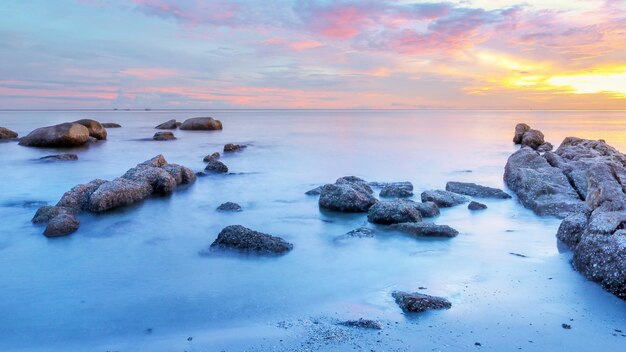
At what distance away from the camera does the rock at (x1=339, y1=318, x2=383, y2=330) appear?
5.46 m

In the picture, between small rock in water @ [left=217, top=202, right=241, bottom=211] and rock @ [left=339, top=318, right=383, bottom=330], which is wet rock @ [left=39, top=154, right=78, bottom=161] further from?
rock @ [left=339, top=318, right=383, bottom=330]

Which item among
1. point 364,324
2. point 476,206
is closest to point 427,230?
point 476,206

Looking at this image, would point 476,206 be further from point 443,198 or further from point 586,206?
point 586,206

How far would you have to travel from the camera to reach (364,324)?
5.51 m

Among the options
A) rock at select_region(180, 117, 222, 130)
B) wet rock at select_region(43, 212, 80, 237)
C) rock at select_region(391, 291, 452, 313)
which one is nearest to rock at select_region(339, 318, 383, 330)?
rock at select_region(391, 291, 452, 313)

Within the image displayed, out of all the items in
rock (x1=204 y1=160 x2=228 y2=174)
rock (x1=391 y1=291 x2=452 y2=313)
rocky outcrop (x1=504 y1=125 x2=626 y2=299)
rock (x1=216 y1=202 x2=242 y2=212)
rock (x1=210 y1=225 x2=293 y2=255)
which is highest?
rocky outcrop (x1=504 y1=125 x2=626 y2=299)

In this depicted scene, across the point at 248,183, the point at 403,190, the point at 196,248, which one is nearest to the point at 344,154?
the point at 248,183

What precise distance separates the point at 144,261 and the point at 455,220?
6.33 m

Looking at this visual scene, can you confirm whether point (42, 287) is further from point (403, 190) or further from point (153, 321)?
Answer: point (403, 190)

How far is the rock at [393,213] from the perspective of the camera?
32.0 feet

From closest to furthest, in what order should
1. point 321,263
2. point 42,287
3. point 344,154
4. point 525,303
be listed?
1. point 525,303
2. point 42,287
3. point 321,263
4. point 344,154

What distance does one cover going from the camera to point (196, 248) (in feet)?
28.5

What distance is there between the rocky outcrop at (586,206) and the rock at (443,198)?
161 centimetres

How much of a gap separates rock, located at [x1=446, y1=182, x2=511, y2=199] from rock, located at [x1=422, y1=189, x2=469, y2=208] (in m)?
0.98
